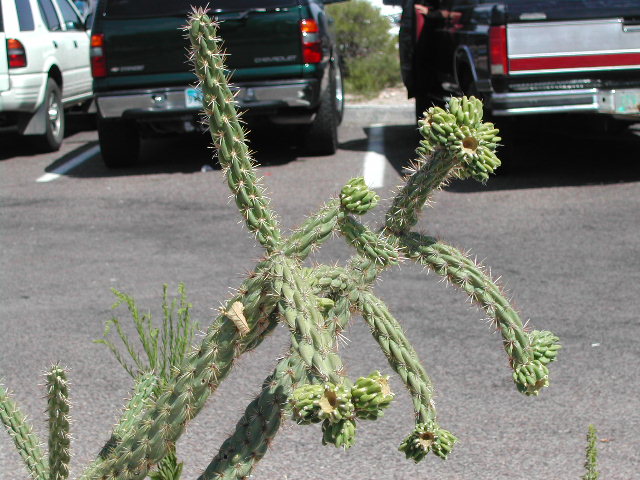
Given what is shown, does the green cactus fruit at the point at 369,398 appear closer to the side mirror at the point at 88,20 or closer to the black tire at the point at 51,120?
the black tire at the point at 51,120

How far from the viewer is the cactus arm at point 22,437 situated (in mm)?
2543

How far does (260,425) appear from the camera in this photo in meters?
2.12

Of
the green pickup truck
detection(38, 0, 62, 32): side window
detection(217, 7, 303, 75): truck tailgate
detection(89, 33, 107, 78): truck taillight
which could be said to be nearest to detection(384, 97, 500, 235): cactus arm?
the green pickup truck

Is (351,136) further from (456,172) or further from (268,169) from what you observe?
(456,172)

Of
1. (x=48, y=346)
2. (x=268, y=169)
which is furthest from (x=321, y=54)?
(x=48, y=346)

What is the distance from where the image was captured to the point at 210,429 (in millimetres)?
4352

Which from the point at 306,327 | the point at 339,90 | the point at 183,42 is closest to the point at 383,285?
the point at 306,327

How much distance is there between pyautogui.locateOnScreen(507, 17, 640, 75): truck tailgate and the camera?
8523mm

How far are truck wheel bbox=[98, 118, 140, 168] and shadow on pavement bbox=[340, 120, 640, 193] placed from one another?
246cm

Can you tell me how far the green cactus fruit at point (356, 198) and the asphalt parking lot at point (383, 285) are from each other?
35.8 inches

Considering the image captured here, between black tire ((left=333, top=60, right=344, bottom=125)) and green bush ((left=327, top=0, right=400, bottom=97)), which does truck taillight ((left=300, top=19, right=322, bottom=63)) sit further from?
green bush ((left=327, top=0, right=400, bottom=97))

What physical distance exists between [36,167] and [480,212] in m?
5.44

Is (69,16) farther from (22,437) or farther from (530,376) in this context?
(530,376)

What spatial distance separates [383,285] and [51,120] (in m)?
7.27
